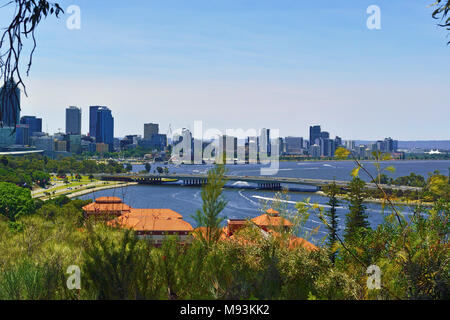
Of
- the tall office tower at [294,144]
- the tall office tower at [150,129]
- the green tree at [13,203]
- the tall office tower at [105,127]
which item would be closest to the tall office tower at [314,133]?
the tall office tower at [294,144]

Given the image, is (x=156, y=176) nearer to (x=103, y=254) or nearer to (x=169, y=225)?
(x=169, y=225)

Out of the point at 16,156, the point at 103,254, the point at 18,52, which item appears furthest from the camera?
the point at 16,156

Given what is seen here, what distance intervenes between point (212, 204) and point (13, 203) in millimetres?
18699

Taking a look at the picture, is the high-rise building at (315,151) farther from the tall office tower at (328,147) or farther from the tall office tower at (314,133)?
the tall office tower at (314,133)

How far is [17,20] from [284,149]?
331ft

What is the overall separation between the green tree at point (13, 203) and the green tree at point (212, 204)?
17.3 m

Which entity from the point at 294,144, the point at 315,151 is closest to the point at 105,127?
the point at 294,144

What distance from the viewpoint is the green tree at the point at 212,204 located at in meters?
4.86

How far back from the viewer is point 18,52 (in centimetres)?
234

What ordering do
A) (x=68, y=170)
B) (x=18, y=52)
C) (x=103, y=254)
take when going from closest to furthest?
1. (x=18, y=52)
2. (x=103, y=254)
3. (x=68, y=170)

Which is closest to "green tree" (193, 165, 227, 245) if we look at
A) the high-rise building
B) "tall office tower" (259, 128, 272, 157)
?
"tall office tower" (259, 128, 272, 157)

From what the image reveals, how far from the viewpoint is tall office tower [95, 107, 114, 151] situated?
10312 cm

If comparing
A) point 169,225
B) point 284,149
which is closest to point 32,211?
point 169,225
